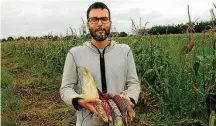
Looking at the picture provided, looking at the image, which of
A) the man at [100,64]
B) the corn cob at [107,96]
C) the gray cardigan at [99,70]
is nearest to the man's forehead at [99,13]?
the man at [100,64]

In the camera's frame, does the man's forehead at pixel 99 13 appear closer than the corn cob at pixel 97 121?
No

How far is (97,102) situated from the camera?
208cm

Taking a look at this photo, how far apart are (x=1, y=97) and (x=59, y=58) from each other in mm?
2771

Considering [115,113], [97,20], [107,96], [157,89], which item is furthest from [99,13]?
[157,89]

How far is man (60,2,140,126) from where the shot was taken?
225 cm

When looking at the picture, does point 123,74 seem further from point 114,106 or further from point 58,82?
point 58,82

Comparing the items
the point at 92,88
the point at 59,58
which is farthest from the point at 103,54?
the point at 59,58

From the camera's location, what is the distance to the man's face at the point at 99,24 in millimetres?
2234

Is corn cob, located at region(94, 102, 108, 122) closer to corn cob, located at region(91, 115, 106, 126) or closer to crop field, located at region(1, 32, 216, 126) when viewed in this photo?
corn cob, located at region(91, 115, 106, 126)

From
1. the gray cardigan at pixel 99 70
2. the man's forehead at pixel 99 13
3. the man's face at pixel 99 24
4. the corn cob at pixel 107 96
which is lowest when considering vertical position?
the corn cob at pixel 107 96

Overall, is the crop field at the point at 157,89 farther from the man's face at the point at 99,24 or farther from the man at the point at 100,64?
the man's face at the point at 99,24

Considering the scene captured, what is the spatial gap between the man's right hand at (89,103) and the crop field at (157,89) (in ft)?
1.11

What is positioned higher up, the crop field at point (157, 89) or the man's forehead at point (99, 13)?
the man's forehead at point (99, 13)

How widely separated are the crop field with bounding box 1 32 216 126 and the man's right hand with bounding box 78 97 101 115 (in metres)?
0.34
